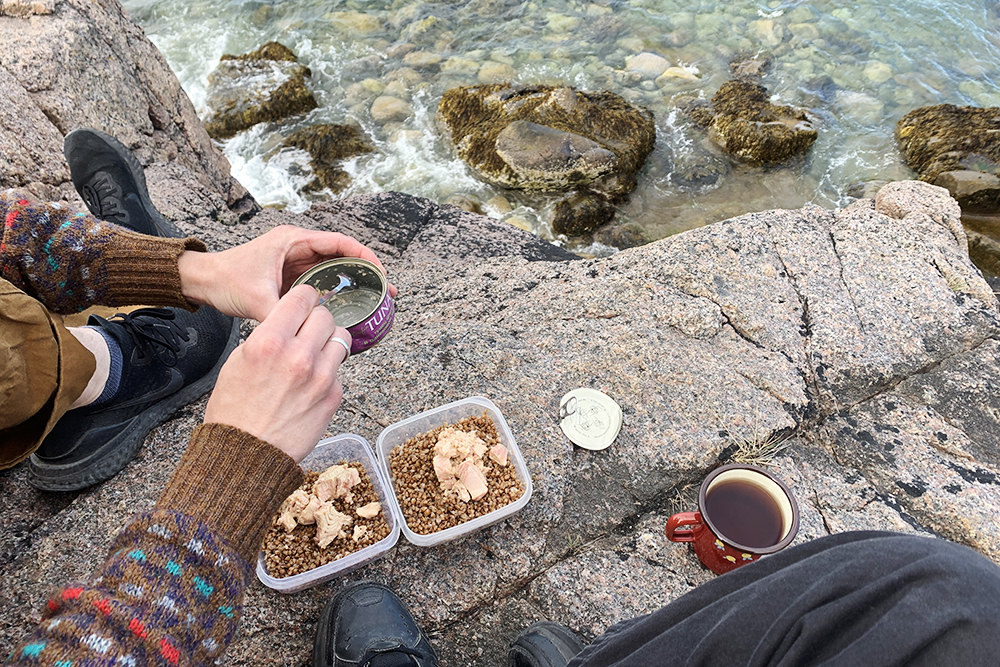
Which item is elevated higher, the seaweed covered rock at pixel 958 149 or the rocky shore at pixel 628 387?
the rocky shore at pixel 628 387

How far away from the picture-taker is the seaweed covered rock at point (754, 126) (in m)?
7.37

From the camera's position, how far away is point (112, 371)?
2.32 meters

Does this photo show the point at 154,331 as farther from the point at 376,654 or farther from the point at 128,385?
the point at 376,654

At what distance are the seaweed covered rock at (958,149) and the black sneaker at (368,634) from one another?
7.59 meters

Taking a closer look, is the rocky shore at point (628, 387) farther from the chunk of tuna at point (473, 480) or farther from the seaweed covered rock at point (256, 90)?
the seaweed covered rock at point (256, 90)

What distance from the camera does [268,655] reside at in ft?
6.51

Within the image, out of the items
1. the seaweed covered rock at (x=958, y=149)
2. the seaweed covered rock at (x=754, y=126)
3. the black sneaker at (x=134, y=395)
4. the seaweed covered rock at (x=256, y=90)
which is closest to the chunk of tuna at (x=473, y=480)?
the black sneaker at (x=134, y=395)

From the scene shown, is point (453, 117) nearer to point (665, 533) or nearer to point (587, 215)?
point (587, 215)

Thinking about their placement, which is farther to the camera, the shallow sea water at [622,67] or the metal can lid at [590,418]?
the shallow sea water at [622,67]

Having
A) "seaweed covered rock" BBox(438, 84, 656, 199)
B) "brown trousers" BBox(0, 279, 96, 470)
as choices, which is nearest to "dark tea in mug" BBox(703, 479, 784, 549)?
"brown trousers" BBox(0, 279, 96, 470)

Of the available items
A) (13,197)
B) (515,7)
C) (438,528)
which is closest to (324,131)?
(515,7)

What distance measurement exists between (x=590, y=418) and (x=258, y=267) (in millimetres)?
1542

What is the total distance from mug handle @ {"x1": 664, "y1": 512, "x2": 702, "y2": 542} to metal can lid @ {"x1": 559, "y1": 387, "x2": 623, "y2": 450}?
45cm

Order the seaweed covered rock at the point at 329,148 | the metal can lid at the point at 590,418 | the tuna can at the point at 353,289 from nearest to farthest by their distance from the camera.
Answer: the tuna can at the point at 353,289 → the metal can lid at the point at 590,418 → the seaweed covered rock at the point at 329,148
